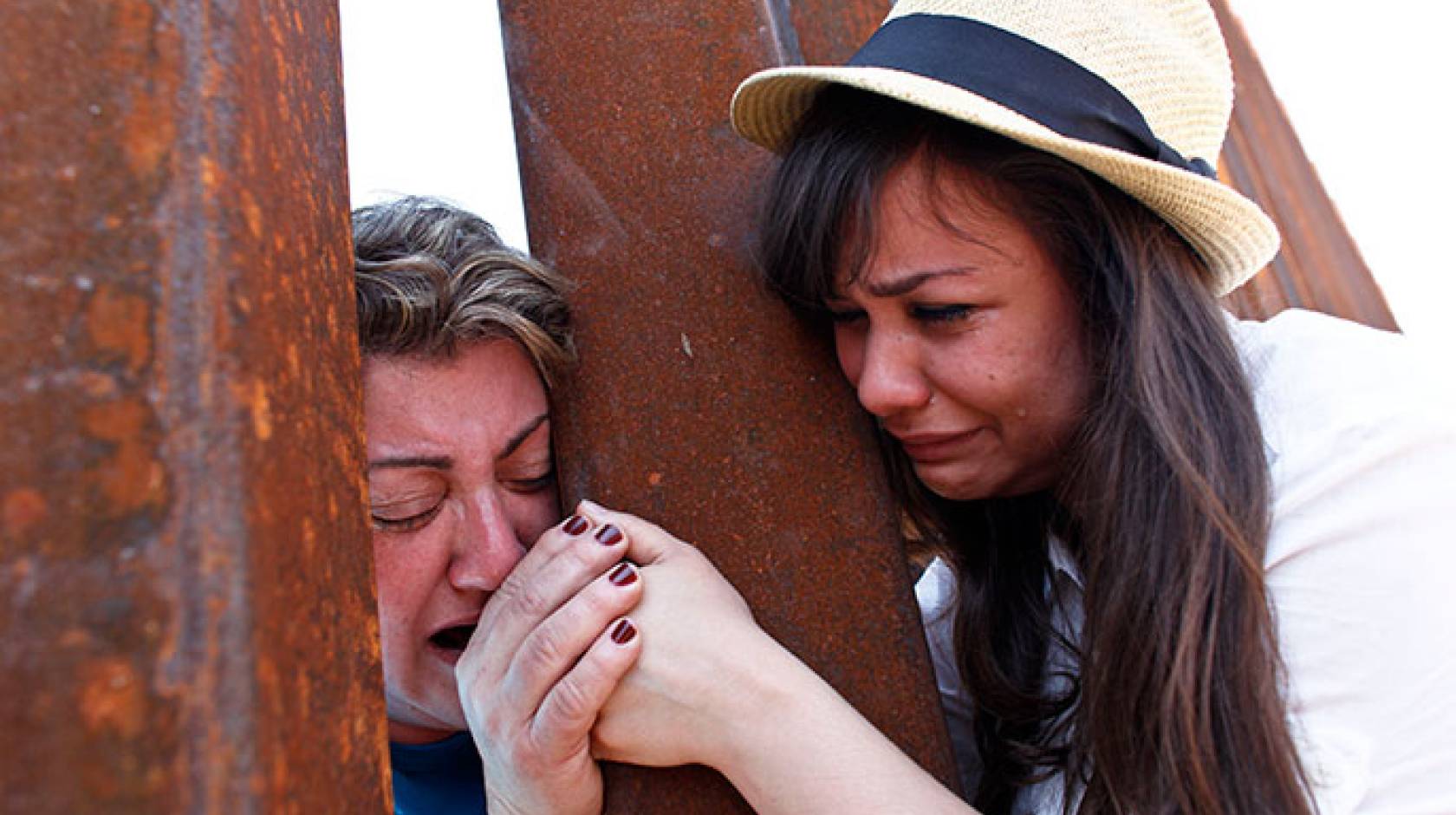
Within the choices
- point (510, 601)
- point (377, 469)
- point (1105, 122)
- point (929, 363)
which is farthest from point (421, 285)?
point (1105, 122)

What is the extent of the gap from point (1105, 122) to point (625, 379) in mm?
775

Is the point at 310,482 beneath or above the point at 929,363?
above

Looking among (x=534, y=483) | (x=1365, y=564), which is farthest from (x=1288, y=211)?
(x=534, y=483)

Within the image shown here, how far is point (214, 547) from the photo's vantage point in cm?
60

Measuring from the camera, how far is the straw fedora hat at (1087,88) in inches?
59.1

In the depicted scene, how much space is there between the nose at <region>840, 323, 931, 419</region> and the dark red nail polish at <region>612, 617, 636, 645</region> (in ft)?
1.55

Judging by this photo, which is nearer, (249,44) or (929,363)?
(249,44)

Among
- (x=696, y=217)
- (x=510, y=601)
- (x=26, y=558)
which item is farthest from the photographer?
(x=696, y=217)

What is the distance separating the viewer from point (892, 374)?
5.18ft

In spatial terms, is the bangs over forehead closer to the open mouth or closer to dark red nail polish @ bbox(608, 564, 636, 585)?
dark red nail polish @ bbox(608, 564, 636, 585)

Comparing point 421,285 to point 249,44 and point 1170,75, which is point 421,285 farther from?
point 1170,75

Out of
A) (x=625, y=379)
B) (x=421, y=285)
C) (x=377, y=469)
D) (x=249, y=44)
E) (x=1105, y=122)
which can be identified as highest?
(x=249, y=44)

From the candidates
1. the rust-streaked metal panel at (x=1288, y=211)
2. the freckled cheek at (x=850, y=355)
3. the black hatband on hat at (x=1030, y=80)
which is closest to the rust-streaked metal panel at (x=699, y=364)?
the freckled cheek at (x=850, y=355)

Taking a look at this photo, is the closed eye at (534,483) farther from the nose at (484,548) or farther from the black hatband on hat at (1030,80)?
the black hatband on hat at (1030,80)
